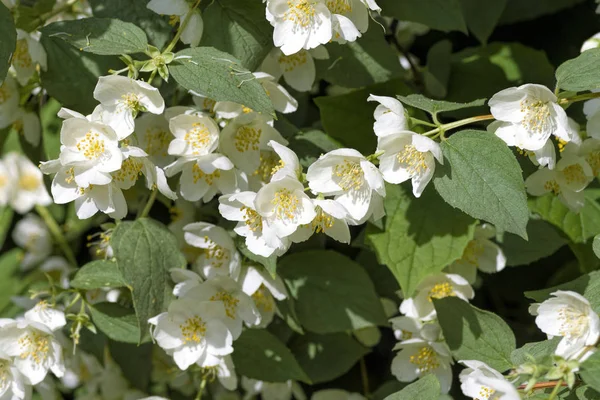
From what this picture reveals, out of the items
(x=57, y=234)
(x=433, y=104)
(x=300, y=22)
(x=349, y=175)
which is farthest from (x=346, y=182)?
(x=57, y=234)

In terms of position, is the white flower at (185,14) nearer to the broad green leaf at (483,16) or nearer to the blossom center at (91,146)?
the blossom center at (91,146)

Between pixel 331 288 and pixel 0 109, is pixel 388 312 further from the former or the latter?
pixel 0 109

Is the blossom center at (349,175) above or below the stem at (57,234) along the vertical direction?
above

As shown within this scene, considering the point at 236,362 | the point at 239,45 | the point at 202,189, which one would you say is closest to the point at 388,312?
the point at 236,362

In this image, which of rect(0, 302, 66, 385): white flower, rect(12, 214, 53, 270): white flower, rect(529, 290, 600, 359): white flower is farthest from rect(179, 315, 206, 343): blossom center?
rect(12, 214, 53, 270): white flower

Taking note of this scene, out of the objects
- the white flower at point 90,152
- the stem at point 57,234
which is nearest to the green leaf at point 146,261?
the white flower at point 90,152

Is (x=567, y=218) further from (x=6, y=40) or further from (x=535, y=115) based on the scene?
(x=6, y=40)

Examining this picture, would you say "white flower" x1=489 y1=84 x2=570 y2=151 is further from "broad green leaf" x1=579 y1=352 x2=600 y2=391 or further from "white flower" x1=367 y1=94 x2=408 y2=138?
"broad green leaf" x1=579 y1=352 x2=600 y2=391
